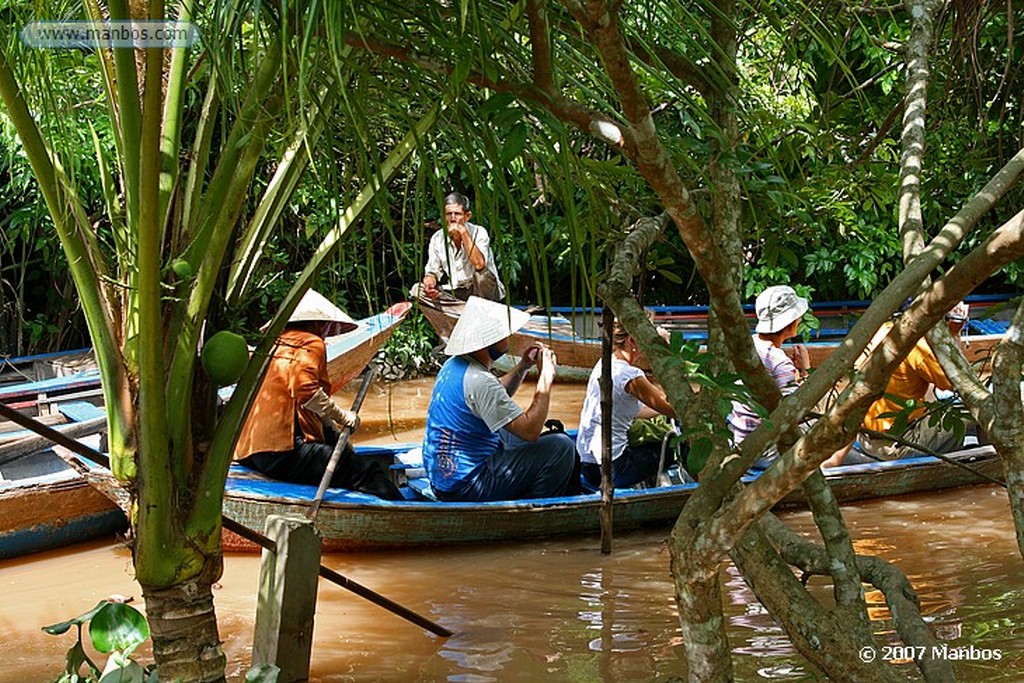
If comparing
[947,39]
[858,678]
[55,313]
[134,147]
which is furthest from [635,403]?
[55,313]

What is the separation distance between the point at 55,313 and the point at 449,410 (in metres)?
5.79

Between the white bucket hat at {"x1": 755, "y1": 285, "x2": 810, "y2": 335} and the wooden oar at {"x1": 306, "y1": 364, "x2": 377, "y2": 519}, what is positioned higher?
the white bucket hat at {"x1": 755, "y1": 285, "x2": 810, "y2": 335}

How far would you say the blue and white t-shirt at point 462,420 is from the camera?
17.1ft

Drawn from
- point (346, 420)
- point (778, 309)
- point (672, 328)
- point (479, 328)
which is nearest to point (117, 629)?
point (479, 328)

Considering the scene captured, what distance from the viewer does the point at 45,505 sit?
5.52 meters

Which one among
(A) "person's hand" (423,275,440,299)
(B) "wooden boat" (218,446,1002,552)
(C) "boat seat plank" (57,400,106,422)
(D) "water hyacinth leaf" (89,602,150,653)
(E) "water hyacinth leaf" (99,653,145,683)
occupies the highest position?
(A) "person's hand" (423,275,440,299)

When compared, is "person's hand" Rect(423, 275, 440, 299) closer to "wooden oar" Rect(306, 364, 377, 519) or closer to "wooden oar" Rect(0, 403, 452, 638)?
"wooden oar" Rect(306, 364, 377, 519)

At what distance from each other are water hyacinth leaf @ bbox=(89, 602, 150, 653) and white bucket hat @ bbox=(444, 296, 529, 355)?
10.1 feet

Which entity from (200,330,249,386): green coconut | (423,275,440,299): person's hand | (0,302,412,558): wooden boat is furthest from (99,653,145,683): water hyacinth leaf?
(423,275,440,299): person's hand

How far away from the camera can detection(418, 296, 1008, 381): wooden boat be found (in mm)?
8906

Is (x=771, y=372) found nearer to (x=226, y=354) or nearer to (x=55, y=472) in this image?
(x=55, y=472)

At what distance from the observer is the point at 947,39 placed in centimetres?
438

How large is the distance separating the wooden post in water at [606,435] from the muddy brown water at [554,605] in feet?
0.48

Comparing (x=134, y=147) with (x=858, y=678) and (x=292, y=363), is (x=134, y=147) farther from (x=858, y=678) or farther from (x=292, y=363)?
(x=292, y=363)
